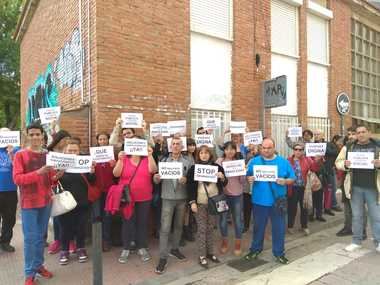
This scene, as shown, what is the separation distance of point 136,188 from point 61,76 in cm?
435

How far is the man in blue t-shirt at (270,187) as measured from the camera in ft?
17.1

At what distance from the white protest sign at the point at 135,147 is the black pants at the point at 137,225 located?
732 millimetres

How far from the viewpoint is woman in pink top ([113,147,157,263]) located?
528cm

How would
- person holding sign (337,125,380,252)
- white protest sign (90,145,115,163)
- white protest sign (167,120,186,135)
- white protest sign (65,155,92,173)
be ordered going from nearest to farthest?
white protest sign (65,155,92,173) → white protest sign (90,145,115,163) → person holding sign (337,125,380,252) → white protest sign (167,120,186,135)

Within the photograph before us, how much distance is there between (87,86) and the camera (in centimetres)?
673

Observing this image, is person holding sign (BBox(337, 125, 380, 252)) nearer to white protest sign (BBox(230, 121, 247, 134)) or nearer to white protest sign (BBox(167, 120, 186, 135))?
white protest sign (BBox(230, 121, 247, 134))

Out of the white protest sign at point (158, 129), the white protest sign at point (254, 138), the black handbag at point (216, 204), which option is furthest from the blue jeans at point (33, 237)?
the white protest sign at point (254, 138)

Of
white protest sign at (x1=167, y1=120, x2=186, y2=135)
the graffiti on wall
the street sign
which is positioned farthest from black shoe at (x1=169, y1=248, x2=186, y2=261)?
the street sign

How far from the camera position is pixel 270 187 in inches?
209

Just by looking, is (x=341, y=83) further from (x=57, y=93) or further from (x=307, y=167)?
(x=57, y=93)

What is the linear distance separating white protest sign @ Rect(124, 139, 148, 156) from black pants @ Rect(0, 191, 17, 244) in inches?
84.4

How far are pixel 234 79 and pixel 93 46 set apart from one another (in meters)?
3.63

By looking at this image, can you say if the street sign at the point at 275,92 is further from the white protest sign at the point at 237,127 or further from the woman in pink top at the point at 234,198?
the woman in pink top at the point at 234,198

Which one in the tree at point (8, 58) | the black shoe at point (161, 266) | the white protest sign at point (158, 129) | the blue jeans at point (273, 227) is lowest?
the black shoe at point (161, 266)
